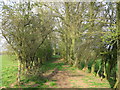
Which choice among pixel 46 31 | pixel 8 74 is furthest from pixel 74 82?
pixel 8 74

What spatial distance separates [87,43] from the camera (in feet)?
33.2

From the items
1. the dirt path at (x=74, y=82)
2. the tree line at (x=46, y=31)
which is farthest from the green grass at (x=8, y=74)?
the dirt path at (x=74, y=82)

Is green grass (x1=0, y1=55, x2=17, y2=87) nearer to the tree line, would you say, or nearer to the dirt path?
the tree line

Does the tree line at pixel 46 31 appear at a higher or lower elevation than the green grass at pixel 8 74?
higher

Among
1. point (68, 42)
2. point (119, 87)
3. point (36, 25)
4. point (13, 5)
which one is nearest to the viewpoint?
point (119, 87)

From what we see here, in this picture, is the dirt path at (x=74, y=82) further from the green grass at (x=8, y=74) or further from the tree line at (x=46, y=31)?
the green grass at (x=8, y=74)

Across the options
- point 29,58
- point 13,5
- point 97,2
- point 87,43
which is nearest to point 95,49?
point 87,43

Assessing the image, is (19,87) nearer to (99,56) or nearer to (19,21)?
(19,21)

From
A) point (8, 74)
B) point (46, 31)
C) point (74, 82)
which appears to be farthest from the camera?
point (8, 74)

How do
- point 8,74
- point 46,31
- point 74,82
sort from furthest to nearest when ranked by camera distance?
1. point 8,74
2. point 46,31
3. point 74,82

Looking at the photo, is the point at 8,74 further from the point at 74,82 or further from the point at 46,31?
the point at 74,82

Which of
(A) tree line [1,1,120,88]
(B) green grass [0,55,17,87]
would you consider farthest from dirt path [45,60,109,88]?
(B) green grass [0,55,17,87]

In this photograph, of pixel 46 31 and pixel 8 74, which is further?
pixel 8 74

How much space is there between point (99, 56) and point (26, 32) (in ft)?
23.0
